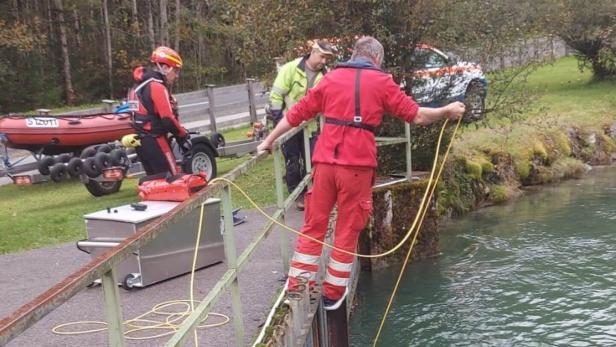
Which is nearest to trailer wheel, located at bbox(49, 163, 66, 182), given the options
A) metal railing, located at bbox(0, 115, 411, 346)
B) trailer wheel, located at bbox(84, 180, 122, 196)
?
trailer wheel, located at bbox(84, 180, 122, 196)

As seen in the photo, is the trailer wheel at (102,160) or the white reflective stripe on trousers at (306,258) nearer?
the white reflective stripe on trousers at (306,258)

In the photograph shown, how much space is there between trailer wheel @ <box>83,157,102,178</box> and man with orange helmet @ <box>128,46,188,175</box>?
4.06 m

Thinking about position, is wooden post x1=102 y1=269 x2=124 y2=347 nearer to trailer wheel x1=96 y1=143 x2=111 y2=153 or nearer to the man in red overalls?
the man in red overalls

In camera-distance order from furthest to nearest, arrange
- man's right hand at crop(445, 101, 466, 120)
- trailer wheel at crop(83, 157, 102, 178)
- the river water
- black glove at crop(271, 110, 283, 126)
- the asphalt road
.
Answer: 1. trailer wheel at crop(83, 157, 102, 178)
2. black glove at crop(271, 110, 283, 126)
3. the river water
4. man's right hand at crop(445, 101, 466, 120)
5. the asphalt road

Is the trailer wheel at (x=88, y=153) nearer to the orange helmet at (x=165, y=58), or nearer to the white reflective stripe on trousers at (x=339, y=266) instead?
the orange helmet at (x=165, y=58)

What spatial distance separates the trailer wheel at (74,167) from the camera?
10836mm

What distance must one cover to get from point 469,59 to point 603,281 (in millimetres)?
3560

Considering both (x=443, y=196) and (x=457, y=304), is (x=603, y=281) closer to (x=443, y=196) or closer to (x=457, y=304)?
(x=457, y=304)

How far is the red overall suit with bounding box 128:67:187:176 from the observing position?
626 centimetres

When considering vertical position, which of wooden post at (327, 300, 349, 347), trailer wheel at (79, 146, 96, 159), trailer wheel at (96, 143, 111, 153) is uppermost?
trailer wheel at (96, 143, 111, 153)

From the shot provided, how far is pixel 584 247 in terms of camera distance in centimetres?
920

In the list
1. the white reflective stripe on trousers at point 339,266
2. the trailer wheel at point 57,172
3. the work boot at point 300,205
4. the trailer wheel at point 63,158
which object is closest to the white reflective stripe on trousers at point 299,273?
the white reflective stripe on trousers at point 339,266

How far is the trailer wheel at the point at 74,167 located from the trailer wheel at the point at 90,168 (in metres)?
0.37

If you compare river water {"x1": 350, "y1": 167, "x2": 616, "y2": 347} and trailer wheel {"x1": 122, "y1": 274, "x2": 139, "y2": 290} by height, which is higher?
trailer wheel {"x1": 122, "y1": 274, "x2": 139, "y2": 290}
